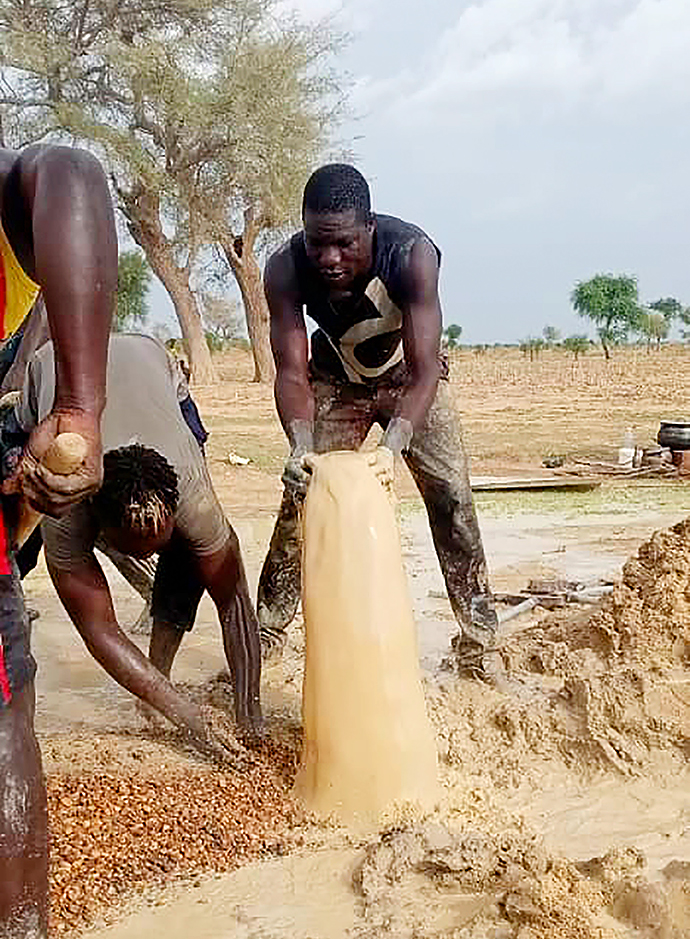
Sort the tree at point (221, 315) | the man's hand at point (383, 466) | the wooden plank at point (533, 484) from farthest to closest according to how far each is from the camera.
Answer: the tree at point (221, 315)
the wooden plank at point (533, 484)
the man's hand at point (383, 466)

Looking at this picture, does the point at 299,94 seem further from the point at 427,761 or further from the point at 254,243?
the point at 427,761

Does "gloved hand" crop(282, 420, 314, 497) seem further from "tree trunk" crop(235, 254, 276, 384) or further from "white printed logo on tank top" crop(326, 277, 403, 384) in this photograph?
"tree trunk" crop(235, 254, 276, 384)

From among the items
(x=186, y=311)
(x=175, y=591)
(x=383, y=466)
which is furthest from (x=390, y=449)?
(x=186, y=311)

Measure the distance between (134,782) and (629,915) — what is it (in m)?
1.46

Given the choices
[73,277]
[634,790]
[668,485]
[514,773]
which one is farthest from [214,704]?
[668,485]

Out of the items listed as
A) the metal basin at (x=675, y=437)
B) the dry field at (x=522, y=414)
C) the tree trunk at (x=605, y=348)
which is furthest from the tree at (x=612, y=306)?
the metal basin at (x=675, y=437)

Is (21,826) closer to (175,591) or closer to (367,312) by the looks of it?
(175,591)

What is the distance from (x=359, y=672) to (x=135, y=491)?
755 mm

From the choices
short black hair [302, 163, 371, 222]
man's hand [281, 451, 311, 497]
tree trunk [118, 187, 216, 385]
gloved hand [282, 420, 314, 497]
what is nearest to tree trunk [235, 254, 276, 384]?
tree trunk [118, 187, 216, 385]

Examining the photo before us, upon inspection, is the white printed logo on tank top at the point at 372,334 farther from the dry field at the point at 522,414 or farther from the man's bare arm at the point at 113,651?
the dry field at the point at 522,414

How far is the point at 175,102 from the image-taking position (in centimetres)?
2019

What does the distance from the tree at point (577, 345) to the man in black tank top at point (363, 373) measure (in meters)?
38.2

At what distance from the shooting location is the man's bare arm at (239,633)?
12.0 ft

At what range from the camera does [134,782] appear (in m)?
3.33
